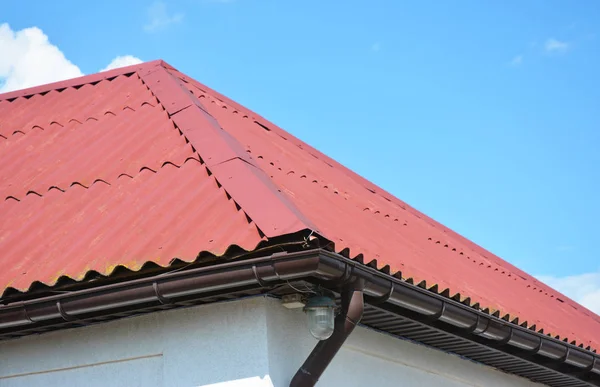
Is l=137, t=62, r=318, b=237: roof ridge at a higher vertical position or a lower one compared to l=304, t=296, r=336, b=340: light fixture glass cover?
higher

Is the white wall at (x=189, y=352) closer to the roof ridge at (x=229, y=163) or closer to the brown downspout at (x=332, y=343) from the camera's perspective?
the brown downspout at (x=332, y=343)

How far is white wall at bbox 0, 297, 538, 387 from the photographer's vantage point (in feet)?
21.4

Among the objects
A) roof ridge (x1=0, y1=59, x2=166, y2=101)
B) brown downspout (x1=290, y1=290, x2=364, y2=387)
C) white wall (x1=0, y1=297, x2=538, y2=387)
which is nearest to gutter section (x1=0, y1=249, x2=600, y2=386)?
brown downspout (x1=290, y1=290, x2=364, y2=387)

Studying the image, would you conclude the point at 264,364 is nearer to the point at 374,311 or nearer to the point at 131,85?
the point at 374,311

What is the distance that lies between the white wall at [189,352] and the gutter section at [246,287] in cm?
26

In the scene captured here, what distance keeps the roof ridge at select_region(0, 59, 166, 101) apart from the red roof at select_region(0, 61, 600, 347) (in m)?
0.03

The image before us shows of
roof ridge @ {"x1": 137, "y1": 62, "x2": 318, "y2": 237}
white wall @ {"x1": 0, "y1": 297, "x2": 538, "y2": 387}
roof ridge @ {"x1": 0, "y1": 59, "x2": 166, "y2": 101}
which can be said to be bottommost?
white wall @ {"x1": 0, "y1": 297, "x2": 538, "y2": 387}

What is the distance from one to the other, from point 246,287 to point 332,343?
0.81 metres

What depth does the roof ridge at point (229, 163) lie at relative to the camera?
6.38 metres

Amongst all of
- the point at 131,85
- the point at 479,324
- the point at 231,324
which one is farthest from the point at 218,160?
the point at 131,85

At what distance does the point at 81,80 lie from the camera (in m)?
11.6

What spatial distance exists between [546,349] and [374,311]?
262 cm

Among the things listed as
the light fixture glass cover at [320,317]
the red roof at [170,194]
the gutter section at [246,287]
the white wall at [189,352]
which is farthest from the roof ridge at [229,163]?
the white wall at [189,352]

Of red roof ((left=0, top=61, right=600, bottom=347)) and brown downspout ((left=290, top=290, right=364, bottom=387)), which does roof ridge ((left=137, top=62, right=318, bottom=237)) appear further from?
brown downspout ((left=290, top=290, right=364, bottom=387))
